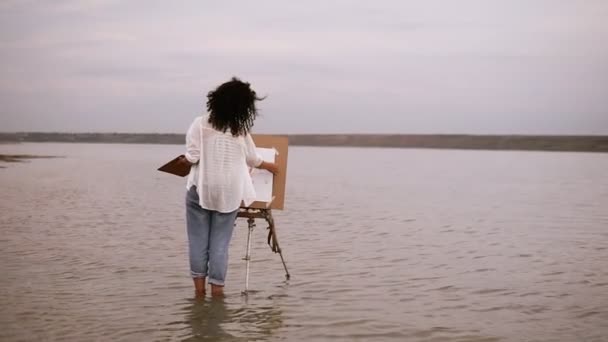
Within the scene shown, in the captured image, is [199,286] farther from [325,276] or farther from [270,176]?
[325,276]

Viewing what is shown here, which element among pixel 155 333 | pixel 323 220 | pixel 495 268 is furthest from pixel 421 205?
pixel 155 333

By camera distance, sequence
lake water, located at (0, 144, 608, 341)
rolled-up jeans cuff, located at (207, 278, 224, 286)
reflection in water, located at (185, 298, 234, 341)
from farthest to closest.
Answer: rolled-up jeans cuff, located at (207, 278, 224, 286) → lake water, located at (0, 144, 608, 341) → reflection in water, located at (185, 298, 234, 341)

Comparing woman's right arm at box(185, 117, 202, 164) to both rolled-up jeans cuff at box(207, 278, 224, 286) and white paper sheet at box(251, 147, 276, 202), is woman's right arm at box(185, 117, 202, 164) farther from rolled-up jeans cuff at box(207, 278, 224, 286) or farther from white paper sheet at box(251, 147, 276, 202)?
rolled-up jeans cuff at box(207, 278, 224, 286)

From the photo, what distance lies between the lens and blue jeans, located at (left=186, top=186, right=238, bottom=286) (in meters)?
5.93

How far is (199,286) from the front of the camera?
6.25 metres

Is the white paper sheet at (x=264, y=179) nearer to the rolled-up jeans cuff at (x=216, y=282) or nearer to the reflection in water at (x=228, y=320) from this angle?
the rolled-up jeans cuff at (x=216, y=282)

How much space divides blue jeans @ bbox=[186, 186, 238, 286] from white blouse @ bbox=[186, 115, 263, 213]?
0.12 m

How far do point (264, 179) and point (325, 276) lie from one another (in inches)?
64.9

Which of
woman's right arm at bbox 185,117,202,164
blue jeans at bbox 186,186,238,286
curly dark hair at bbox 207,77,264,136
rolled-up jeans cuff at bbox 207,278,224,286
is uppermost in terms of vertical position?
curly dark hair at bbox 207,77,264,136

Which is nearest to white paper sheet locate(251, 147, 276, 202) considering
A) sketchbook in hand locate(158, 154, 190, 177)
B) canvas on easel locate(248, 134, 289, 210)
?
canvas on easel locate(248, 134, 289, 210)

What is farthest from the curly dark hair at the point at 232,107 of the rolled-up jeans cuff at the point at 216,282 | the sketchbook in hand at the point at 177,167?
the rolled-up jeans cuff at the point at 216,282

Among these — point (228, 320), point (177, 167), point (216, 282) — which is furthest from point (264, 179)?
point (228, 320)

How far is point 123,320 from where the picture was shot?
5.67 meters

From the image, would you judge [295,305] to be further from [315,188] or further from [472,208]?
[315,188]
